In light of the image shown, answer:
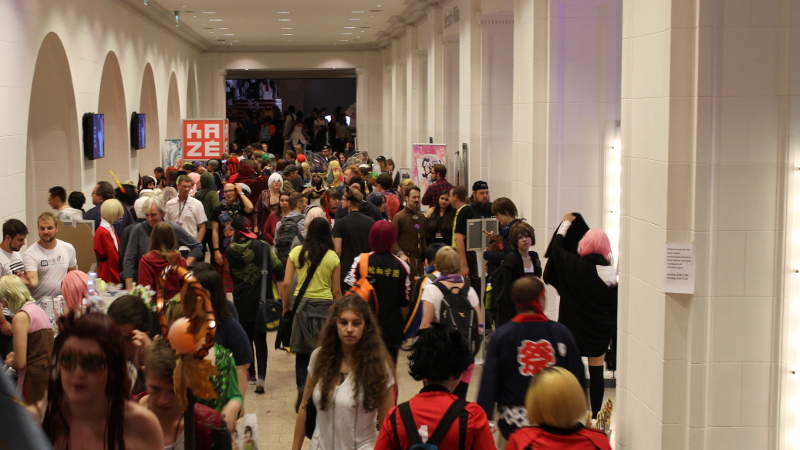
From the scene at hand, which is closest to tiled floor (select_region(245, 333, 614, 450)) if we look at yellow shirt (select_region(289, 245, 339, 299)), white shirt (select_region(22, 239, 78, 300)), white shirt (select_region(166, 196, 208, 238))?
yellow shirt (select_region(289, 245, 339, 299))

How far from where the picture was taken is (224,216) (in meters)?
8.73

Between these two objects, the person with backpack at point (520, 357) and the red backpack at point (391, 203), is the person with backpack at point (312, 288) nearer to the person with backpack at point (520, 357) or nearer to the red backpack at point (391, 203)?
the person with backpack at point (520, 357)

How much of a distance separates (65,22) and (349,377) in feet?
30.8

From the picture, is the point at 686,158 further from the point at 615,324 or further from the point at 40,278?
the point at 40,278

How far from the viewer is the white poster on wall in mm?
4789

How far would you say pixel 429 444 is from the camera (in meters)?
2.94

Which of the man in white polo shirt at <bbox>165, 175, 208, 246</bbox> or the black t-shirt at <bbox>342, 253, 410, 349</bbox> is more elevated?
the man in white polo shirt at <bbox>165, 175, 208, 246</bbox>

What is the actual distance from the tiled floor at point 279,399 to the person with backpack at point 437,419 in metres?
3.17

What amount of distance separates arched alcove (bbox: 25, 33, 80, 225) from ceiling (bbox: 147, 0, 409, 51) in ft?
16.1

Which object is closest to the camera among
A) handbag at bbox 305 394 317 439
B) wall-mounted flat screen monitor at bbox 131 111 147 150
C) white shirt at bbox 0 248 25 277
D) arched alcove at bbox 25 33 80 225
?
handbag at bbox 305 394 317 439

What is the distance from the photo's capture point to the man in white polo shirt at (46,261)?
6.36 metres

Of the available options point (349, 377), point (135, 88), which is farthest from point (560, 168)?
point (135, 88)

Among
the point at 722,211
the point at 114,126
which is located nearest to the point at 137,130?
the point at 114,126

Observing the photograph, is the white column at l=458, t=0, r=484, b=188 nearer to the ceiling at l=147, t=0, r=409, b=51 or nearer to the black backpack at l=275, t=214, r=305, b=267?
the ceiling at l=147, t=0, r=409, b=51
